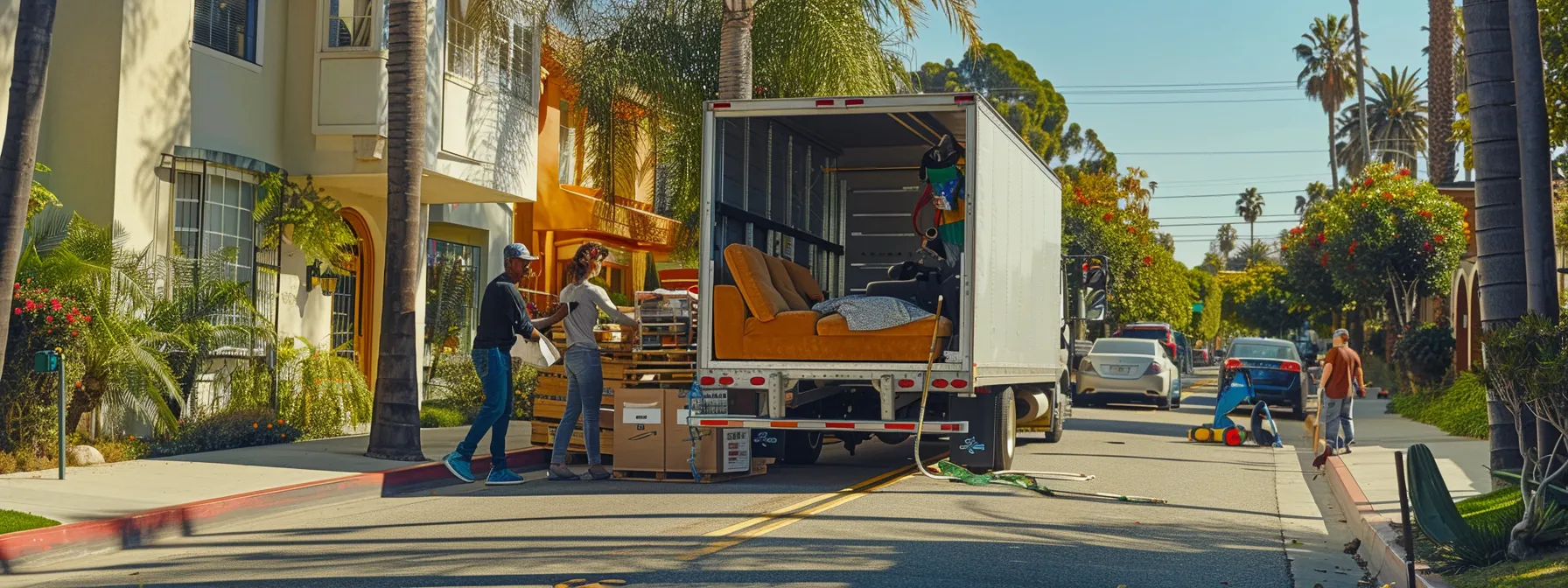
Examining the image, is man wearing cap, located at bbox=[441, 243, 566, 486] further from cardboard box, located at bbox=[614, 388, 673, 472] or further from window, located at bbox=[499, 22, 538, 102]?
window, located at bbox=[499, 22, 538, 102]

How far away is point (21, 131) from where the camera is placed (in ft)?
29.9

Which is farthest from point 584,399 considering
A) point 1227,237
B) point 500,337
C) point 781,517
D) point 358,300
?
point 1227,237

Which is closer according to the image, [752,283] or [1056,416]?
[752,283]

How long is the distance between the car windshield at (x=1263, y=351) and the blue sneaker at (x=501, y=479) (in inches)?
707

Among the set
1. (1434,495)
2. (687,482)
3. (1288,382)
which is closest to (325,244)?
(687,482)

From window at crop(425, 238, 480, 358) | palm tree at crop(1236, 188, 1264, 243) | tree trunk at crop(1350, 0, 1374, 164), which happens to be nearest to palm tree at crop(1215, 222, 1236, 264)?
palm tree at crop(1236, 188, 1264, 243)

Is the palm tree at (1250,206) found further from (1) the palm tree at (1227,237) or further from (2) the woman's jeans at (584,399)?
(2) the woman's jeans at (584,399)

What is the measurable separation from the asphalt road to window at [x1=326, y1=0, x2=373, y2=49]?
21.6ft

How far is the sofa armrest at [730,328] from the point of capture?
1206 centimetres

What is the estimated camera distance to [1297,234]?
44.2 metres

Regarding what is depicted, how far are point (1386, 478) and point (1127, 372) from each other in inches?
551

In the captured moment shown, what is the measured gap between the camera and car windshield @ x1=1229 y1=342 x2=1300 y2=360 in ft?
89.0

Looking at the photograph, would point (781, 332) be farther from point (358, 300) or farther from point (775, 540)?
point (358, 300)

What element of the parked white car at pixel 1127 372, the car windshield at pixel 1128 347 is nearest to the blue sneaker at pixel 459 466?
the parked white car at pixel 1127 372
